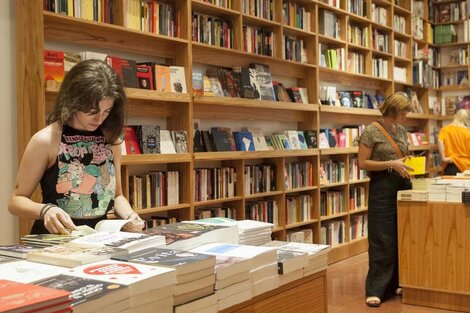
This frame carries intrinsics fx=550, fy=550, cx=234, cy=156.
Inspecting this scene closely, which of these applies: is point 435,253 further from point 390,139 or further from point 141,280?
point 141,280

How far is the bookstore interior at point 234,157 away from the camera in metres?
1.42

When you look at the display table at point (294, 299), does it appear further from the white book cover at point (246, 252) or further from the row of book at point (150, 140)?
the row of book at point (150, 140)

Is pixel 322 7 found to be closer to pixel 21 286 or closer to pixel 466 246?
pixel 466 246

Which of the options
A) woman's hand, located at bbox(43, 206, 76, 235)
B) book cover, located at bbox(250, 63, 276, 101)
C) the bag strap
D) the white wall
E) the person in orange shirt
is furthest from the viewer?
the person in orange shirt

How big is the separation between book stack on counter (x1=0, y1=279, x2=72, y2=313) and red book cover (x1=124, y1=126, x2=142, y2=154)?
295cm

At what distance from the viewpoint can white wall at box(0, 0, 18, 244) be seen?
3.36m

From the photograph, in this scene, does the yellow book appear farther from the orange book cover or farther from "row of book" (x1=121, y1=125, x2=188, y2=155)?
the orange book cover

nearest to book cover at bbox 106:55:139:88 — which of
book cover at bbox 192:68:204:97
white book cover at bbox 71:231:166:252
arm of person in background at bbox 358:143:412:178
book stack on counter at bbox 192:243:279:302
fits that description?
book cover at bbox 192:68:204:97

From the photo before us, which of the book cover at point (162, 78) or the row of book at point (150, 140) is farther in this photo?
the book cover at point (162, 78)

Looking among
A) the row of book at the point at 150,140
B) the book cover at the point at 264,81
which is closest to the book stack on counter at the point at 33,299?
the row of book at the point at 150,140

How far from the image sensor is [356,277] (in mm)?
5387

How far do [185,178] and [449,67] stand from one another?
6379 mm

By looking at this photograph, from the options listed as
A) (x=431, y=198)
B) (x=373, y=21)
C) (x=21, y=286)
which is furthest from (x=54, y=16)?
(x=373, y=21)

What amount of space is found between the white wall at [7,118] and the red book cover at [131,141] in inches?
33.4
